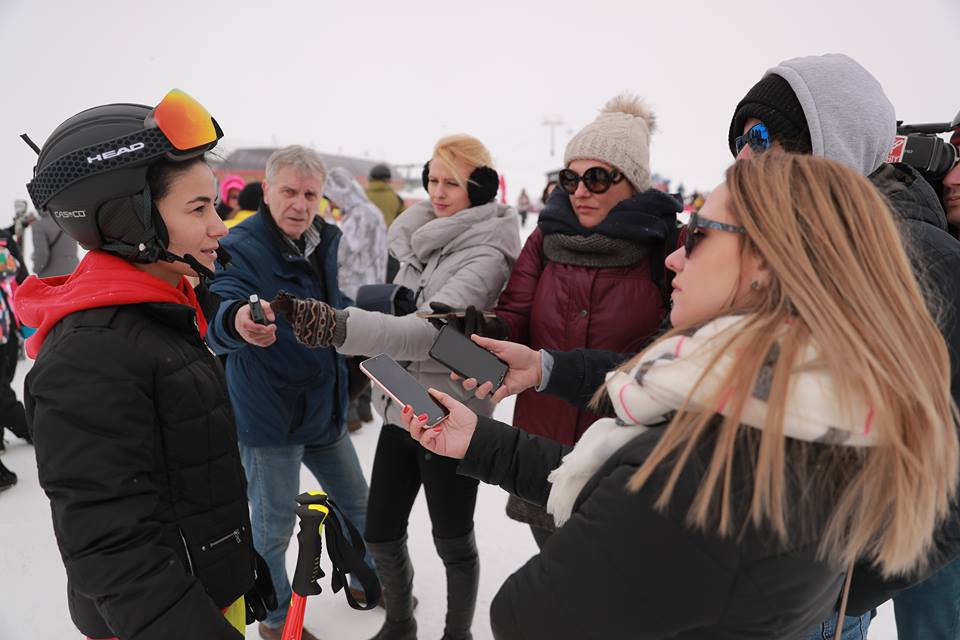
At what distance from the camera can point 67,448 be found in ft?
3.36

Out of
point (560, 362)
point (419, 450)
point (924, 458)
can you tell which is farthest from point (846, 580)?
point (419, 450)

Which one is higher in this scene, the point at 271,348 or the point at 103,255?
the point at 103,255

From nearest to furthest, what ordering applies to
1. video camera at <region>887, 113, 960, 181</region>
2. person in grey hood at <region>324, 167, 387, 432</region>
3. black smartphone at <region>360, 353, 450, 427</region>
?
black smartphone at <region>360, 353, 450, 427</region>, video camera at <region>887, 113, 960, 181</region>, person in grey hood at <region>324, 167, 387, 432</region>

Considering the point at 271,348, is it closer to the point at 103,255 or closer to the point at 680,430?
the point at 103,255

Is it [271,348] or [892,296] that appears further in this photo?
[271,348]

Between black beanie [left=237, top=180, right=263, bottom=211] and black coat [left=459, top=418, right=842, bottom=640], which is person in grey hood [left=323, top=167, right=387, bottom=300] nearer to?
black beanie [left=237, top=180, right=263, bottom=211]

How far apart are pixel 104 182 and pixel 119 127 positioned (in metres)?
0.13

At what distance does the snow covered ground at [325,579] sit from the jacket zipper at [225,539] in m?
1.41

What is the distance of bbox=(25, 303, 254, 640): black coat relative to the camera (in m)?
1.03

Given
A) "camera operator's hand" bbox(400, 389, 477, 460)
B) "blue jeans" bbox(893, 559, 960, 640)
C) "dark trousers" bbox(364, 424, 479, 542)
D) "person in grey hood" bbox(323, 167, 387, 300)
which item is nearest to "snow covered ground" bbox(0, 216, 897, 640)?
"dark trousers" bbox(364, 424, 479, 542)

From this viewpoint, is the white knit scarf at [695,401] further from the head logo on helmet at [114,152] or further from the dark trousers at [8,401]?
the dark trousers at [8,401]

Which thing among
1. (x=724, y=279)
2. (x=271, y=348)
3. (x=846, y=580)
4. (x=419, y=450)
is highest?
(x=724, y=279)

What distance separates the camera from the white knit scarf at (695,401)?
67 centimetres

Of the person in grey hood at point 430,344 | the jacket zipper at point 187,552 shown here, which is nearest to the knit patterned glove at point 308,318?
the person in grey hood at point 430,344
